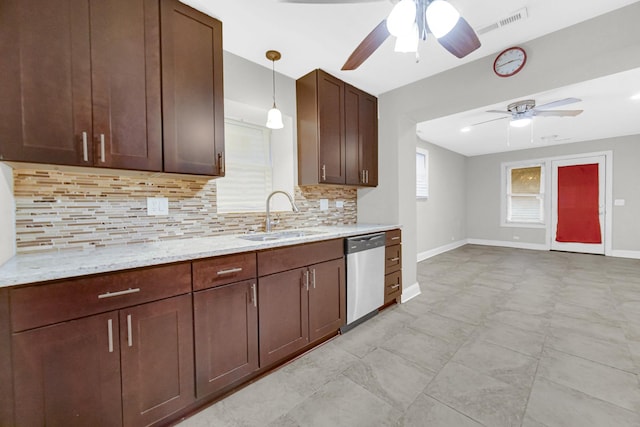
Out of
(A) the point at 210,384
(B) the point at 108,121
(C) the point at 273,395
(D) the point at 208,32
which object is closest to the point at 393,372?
(C) the point at 273,395

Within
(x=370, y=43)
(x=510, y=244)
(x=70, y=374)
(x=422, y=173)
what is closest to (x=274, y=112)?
(x=370, y=43)

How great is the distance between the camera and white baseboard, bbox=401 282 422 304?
3102mm

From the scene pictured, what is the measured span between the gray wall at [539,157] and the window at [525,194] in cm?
22

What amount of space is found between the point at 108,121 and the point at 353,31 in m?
1.77

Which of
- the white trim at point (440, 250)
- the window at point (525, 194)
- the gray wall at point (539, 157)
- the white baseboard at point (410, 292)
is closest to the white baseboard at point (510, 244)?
the gray wall at point (539, 157)

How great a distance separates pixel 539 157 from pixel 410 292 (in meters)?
5.56

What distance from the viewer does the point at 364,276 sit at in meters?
2.49

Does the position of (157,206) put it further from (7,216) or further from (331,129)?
(331,129)

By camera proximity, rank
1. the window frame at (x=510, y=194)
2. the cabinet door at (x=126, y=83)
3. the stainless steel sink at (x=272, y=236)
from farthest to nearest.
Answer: the window frame at (x=510, y=194) → the stainless steel sink at (x=272, y=236) → the cabinet door at (x=126, y=83)

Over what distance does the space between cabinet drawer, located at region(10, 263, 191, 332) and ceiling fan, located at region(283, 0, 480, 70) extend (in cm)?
154

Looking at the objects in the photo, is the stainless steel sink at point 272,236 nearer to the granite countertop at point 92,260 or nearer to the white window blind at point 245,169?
the white window blind at point 245,169

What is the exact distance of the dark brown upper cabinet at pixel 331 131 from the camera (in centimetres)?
254

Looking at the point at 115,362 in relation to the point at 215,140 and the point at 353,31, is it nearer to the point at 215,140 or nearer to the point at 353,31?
the point at 215,140

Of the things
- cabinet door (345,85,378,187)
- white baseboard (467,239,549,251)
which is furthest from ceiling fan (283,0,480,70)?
white baseboard (467,239,549,251)
